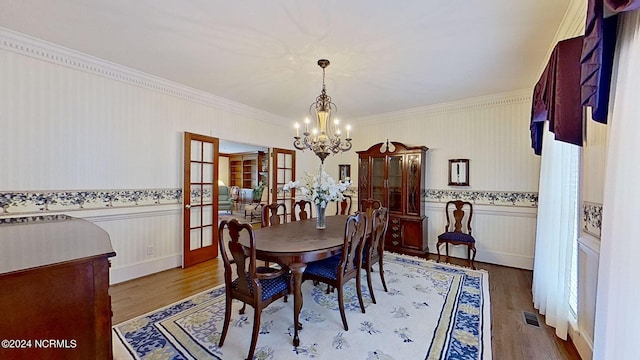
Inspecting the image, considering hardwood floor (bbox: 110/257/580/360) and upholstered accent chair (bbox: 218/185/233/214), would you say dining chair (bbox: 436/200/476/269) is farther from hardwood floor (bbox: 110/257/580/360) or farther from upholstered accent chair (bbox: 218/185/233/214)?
upholstered accent chair (bbox: 218/185/233/214)

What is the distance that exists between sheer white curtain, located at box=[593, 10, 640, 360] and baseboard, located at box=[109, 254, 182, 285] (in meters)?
4.23

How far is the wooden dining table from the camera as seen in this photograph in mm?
2045

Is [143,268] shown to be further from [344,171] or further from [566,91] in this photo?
[566,91]

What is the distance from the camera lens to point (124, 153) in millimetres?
3299

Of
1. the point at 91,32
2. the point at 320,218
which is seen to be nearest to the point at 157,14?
the point at 91,32

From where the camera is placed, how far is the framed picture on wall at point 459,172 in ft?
14.4

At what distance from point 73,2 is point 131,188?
205 centimetres

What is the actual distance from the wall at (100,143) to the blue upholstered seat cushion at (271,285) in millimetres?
2117

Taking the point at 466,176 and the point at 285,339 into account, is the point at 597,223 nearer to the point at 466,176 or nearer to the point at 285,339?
the point at 285,339

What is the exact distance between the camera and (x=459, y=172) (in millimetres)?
4434

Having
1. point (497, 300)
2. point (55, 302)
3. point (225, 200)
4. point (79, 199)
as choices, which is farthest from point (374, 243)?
point (225, 200)

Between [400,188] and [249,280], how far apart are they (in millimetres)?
3368

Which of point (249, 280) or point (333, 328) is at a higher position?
point (249, 280)

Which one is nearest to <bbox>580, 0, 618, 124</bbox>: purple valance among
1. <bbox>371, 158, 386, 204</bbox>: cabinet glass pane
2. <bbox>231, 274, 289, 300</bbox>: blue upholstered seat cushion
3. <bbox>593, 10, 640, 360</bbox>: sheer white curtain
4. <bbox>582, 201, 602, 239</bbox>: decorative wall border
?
<bbox>593, 10, 640, 360</bbox>: sheer white curtain
